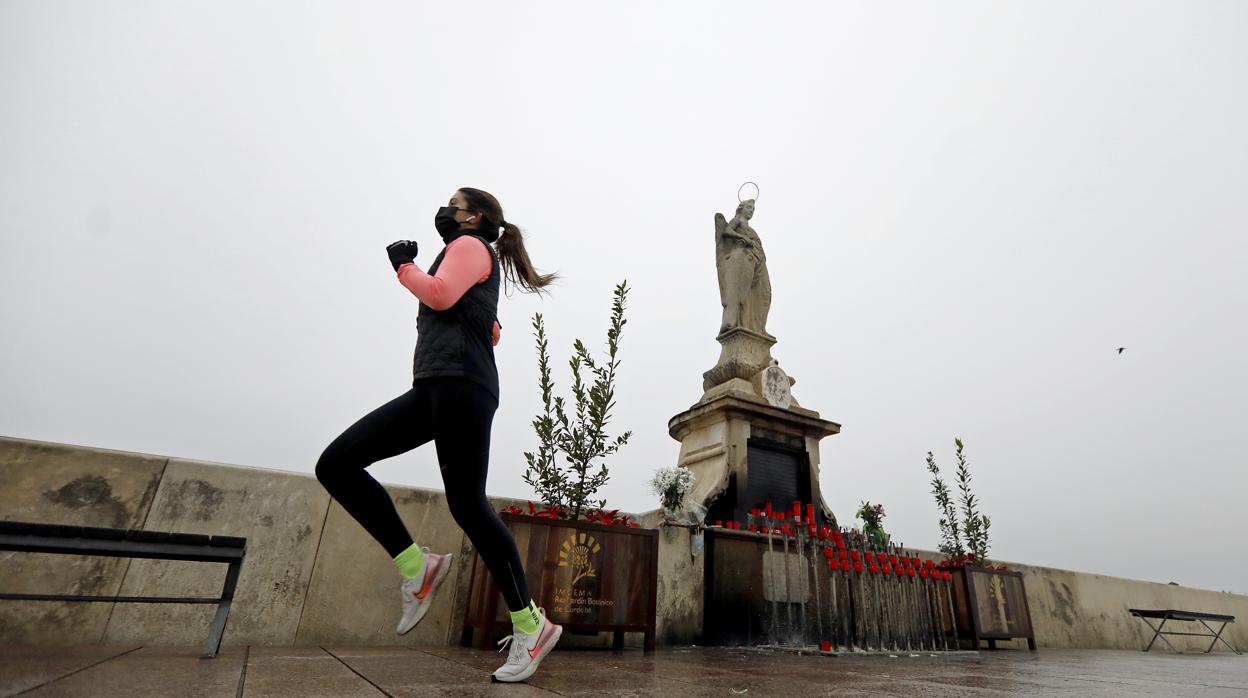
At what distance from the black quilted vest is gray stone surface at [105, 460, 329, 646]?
2170 millimetres

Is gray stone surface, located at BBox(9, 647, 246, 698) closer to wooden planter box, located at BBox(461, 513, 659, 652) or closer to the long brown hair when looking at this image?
wooden planter box, located at BBox(461, 513, 659, 652)

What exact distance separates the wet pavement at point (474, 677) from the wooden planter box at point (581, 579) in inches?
12.4

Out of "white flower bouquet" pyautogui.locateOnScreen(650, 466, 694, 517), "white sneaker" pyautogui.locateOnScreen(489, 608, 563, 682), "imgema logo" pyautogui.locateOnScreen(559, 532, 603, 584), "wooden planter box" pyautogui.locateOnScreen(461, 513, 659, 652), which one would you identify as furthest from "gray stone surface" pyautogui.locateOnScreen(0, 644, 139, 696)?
"white flower bouquet" pyautogui.locateOnScreen(650, 466, 694, 517)

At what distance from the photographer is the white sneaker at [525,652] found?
2.11 metres

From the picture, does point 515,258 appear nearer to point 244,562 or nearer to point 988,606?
point 244,562

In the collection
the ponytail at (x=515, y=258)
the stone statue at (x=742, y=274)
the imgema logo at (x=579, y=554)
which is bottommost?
the imgema logo at (x=579, y=554)

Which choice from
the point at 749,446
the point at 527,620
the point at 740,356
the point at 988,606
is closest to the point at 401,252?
the point at 527,620

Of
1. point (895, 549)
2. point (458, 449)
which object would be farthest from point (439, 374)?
point (895, 549)

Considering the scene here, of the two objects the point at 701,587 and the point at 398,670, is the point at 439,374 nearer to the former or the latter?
the point at 398,670

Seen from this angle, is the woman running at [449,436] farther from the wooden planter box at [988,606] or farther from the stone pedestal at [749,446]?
the wooden planter box at [988,606]

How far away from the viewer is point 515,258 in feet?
9.28

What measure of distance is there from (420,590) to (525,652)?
0.57m

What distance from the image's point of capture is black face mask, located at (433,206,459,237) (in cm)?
256

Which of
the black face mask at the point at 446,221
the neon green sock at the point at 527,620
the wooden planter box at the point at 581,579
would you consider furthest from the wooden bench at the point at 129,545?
the black face mask at the point at 446,221
